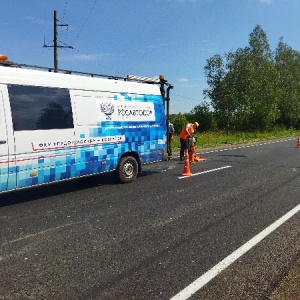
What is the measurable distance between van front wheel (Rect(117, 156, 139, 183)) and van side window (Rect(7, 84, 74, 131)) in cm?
201

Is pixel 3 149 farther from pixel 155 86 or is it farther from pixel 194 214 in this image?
→ pixel 155 86

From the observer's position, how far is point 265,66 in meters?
52.0

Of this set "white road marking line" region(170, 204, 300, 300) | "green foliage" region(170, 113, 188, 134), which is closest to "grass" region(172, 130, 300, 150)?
"green foliage" region(170, 113, 188, 134)

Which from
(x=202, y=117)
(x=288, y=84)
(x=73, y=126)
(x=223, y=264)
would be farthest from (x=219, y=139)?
(x=288, y=84)

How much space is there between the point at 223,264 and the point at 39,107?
198 inches

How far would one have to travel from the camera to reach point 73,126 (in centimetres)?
802

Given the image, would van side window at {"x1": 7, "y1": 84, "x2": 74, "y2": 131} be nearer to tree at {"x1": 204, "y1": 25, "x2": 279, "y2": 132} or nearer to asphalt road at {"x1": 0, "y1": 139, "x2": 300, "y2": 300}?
asphalt road at {"x1": 0, "y1": 139, "x2": 300, "y2": 300}

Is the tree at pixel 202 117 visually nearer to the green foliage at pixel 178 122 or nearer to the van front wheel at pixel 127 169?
the green foliage at pixel 178 122

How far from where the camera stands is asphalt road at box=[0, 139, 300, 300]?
372 cm

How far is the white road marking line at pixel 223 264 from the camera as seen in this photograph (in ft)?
11.8

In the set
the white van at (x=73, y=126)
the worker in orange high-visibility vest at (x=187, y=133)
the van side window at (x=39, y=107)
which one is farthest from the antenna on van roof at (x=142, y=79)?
the worker in orange high-visibility vest at (x=187, y=133)

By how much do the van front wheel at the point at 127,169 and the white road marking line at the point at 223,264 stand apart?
14.9 feet

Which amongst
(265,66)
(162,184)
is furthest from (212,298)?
(265,66)

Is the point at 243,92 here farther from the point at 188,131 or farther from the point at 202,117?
the point at 188,131
